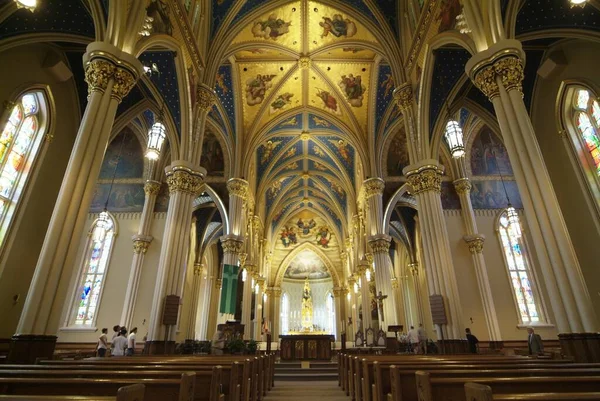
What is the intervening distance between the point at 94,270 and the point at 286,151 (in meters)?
12.9

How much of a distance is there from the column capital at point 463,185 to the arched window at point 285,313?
23.3 m

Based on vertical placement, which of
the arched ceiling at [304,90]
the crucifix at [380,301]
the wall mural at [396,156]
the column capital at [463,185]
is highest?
the arched ceiling at [304,90]

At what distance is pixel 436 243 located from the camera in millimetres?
9812

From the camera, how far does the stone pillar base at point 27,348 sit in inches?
198

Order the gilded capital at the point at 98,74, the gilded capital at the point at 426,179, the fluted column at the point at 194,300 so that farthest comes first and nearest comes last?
the fluted column at the point at 194,300 < the gilded capital at the point at 426,179 < the gilded capital at the point at 98,74

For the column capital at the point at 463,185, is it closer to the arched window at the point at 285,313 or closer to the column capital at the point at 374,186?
the column capital at the point at 374,186

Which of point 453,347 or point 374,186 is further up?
point 374,186

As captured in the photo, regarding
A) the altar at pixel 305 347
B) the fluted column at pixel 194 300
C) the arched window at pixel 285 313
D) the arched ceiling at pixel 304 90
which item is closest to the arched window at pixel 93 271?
the fluted column at pixel 194 300

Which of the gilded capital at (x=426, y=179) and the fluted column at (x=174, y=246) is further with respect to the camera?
the gilded capital at (x=426, y=179)

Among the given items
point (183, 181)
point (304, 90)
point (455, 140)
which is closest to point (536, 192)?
point (455, 140)

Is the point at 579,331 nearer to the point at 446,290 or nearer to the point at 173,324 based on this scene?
the point at 446,290

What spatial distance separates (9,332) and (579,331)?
12.7 meters

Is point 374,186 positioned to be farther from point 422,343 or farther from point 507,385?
point 507,385

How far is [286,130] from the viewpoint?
2042cm
